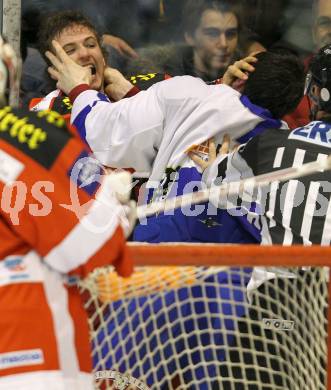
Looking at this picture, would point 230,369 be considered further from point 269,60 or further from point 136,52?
point 136,52

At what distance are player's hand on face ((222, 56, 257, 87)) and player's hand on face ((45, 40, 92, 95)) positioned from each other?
0.48 meters

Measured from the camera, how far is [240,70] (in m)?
3.30

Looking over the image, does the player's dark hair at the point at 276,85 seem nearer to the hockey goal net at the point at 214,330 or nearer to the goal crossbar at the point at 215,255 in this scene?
the hockey goal net at the point at 214,330

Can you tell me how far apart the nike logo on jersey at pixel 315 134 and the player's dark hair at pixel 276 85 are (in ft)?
0.88

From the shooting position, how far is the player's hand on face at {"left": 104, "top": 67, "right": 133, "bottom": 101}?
3613 millimetres

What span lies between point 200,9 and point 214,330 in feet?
6.54

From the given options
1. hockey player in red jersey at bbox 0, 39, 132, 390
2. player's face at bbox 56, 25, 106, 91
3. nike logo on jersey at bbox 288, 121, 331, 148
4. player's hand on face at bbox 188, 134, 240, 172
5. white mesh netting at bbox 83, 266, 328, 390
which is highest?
hockey player in red jersey at bbox 0, 39, 132, 390

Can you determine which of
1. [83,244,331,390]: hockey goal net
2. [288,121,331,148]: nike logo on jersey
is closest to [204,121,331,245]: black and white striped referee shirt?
[288,121,331,148]: nike logo on jersey

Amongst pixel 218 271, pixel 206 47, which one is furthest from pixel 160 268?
pixel 206 47

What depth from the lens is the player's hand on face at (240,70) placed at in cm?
326

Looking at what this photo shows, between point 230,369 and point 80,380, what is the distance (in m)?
0.56

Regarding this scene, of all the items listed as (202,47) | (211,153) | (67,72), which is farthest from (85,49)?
(211,153)

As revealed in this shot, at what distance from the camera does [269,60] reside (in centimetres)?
321

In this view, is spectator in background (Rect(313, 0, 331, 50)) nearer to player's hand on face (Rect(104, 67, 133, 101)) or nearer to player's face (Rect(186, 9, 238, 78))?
player's face (Rect(186, 9, 238, 78))
